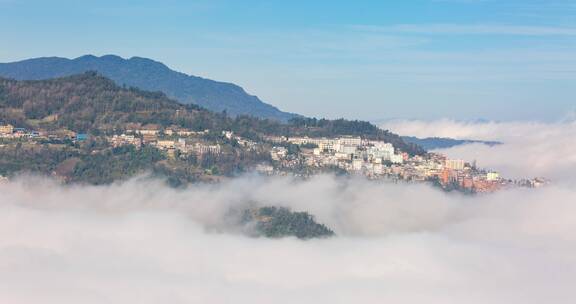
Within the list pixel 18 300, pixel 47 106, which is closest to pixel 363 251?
pixel 18 300

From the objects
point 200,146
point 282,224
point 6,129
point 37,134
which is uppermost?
point 6,129

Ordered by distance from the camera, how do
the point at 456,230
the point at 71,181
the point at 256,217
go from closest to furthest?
the point at 256,217, the point at 71,181, the point at 456,230

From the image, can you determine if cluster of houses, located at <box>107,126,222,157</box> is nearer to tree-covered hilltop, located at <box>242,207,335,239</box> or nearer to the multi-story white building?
the multi-story white building

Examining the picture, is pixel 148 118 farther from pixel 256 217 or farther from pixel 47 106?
pixel 256 217

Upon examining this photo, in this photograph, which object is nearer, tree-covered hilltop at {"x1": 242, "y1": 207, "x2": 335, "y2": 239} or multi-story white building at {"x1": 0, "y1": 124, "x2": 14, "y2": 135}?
tree-covered hilltop at {"x1": 242, "y1": 207, "x2": 335, "y2": 239}

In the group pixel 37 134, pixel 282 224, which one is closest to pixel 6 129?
pixel 37 134

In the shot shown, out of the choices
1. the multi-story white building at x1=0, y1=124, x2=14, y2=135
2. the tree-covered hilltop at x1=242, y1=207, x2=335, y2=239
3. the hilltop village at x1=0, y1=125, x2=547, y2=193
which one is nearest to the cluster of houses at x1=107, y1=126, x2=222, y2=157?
the hilltop village at x1=0, y1=125, x2=547, y2=193

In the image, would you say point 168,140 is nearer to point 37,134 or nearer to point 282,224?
point 37,134

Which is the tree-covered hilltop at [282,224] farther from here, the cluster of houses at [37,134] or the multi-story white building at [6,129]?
the multi-story white building at [6,129]
